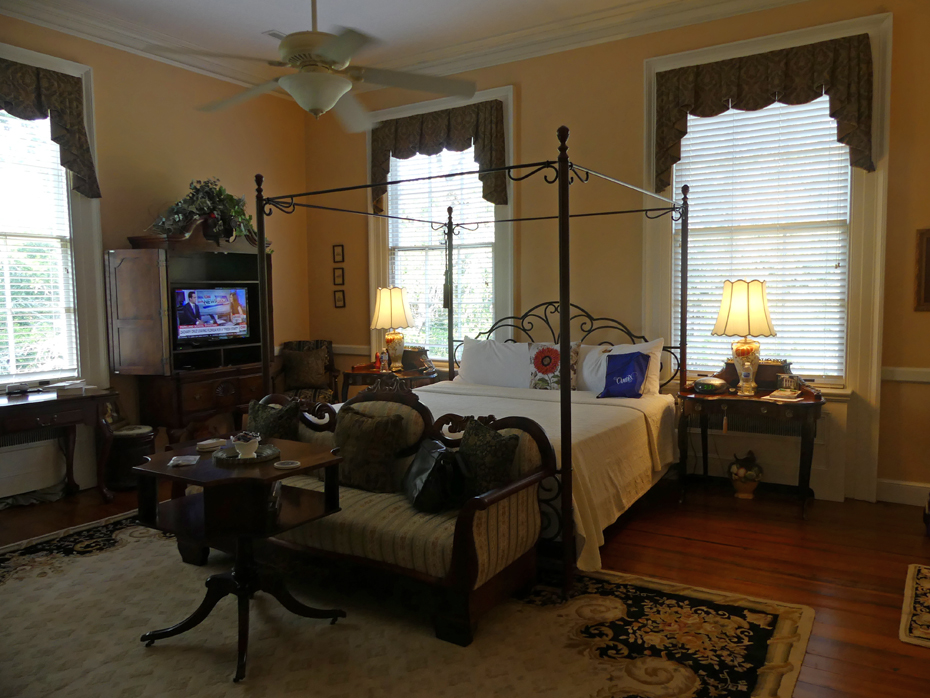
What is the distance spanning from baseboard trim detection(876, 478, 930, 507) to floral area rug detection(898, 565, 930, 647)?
3.62ft

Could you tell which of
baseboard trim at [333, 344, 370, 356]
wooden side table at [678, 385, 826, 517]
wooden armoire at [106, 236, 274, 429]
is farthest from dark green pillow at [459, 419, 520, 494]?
baseboard trim at [333, 344, 370, 356]

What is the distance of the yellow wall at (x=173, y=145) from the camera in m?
5.07

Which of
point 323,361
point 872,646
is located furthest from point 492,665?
point 323,361

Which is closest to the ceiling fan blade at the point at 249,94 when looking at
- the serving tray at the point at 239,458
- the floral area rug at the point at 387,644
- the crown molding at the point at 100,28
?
the crown molding at the point at 100,28

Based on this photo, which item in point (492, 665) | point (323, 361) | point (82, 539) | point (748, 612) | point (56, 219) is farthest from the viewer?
point (323, 361)

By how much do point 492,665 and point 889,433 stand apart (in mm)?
3286

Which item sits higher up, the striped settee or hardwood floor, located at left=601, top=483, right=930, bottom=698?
the striped settee

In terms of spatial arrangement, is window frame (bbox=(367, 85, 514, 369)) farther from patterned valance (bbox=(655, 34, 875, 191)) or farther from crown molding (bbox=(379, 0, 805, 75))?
patterned valance (bbox=(655, 34, 875, 191))

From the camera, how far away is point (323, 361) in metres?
6.39

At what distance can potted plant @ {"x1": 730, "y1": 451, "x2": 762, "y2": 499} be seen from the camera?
4.63 m

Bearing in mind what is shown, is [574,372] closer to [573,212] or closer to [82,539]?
[573,212]

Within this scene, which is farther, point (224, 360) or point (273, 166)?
point (273, 166)

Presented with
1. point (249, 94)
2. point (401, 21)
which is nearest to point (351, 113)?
point (249, 94)

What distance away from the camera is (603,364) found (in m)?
4.86
